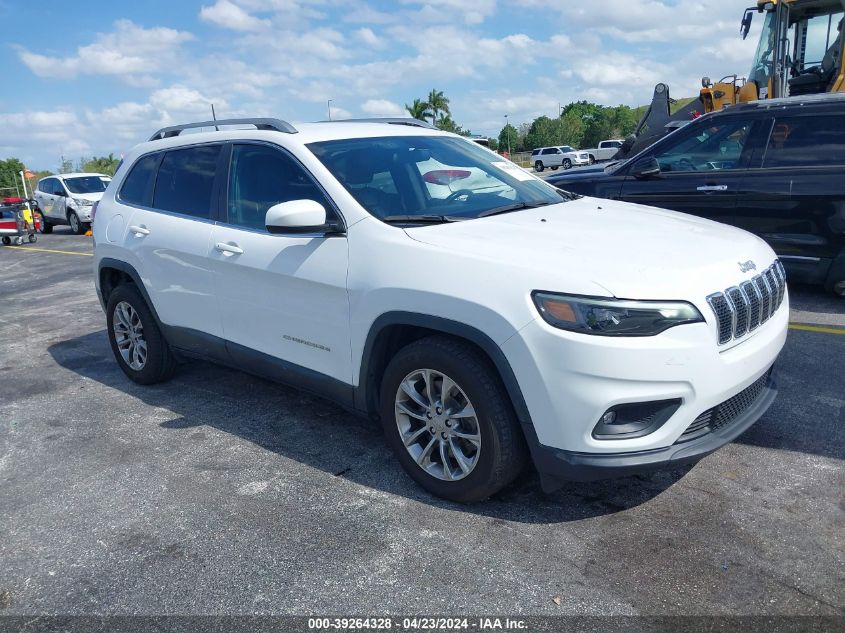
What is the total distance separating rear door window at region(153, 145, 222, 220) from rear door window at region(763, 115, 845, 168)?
490cm

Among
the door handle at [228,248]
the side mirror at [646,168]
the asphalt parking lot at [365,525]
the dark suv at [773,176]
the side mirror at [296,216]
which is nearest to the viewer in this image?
the asphalt parking lot at [365,525]

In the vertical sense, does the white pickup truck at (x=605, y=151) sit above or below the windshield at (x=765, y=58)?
below

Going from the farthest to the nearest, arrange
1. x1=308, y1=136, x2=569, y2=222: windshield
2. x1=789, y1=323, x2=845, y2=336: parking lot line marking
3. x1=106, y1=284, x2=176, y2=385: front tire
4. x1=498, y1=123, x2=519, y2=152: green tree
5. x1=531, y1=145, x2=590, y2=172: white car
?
x1=498, y1=123, x2=519, y2=152: green tree, x1=531, y1=145, x2=590, y2=172: white car, x1=789, y1=323, x2=845, y2=336: parking lot line marking, x1=106, y1=284, x2=176, y2=385: front tire, x1=308, y1=136, x2=569, y2=222: windshield

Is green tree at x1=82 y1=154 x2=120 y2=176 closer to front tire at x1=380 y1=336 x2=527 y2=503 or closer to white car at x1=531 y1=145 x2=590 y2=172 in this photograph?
white car at x1=531 y1=145 x2=590 y2=172

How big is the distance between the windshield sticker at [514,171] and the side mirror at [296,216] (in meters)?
1.45

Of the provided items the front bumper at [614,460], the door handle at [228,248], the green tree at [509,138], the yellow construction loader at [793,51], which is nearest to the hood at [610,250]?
the front bumper at [614,460]

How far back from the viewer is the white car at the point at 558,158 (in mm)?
49562

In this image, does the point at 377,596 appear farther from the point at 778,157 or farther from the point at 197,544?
the point at 778,157

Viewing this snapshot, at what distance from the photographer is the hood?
114 inches

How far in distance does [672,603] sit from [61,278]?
11386 mm

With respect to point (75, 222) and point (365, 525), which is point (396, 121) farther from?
point (75, 222)

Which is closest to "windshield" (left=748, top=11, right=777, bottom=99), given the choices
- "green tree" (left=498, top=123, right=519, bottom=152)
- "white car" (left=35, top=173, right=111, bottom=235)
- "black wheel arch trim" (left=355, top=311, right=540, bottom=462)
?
"black wheel arch trim" (left=355, top=311, right=540, bottom=462)

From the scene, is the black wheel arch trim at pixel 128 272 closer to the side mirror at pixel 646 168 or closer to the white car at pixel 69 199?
the side mirror at pixel 646 168

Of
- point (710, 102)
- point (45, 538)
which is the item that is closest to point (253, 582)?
point (45, 538)
